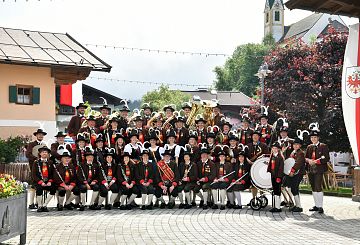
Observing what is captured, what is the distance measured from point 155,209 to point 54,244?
17.5 feet

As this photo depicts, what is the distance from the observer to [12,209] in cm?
916

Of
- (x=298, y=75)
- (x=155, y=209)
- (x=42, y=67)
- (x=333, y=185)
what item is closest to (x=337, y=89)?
(x=298, y=75)

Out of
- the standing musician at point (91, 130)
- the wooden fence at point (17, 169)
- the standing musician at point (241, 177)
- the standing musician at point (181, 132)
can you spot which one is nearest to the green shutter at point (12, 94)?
the wooden fence at point (17, 169)

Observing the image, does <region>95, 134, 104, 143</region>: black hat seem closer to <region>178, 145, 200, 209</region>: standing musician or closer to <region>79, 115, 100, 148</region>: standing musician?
<region>79, 115, 100, 148</region>: standing musician

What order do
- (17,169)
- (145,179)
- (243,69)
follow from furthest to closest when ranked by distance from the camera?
(243,69) < (17,169) < (145,179)

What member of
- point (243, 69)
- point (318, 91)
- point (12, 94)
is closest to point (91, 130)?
point (12, 94)

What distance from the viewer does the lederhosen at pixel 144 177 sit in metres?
15.0

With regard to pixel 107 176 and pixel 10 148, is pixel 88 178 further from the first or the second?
pixel 10 148

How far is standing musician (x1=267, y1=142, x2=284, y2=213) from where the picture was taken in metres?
14.5

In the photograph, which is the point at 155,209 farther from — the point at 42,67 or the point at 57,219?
the point at 42,67

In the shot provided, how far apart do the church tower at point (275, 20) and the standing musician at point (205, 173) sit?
10292 centimetres

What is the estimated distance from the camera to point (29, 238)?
33.6ft

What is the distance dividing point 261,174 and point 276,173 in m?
0.53

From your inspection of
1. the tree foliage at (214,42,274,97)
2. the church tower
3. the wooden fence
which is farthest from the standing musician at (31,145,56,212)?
the church tower
